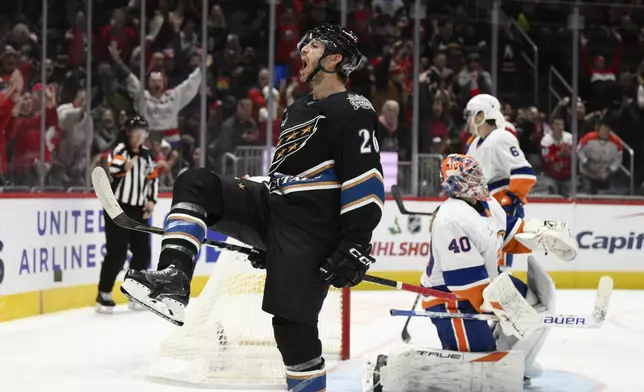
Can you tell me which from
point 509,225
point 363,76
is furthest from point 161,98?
point 509,225

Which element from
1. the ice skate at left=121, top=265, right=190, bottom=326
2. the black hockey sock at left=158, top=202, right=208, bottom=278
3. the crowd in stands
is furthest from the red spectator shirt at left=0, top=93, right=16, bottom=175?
the ice skate at left=121, top=265, right=190, bottom=326

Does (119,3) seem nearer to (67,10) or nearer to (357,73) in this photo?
(67,10)

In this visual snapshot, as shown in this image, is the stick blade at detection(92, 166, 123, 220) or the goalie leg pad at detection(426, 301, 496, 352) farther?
the goalie leg pad at detection(426, 301, 496, 352)

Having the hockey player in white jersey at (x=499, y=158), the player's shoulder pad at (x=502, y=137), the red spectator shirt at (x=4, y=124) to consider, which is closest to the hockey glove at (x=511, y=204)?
the hockey player in white jersey at (x=499, y=158)

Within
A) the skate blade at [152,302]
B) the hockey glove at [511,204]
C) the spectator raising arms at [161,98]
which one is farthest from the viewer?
the spectator raising arms at [161,98]

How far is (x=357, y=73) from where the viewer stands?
32.6ft

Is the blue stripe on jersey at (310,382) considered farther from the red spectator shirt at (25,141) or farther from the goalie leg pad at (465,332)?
the red spectator shirt at (25,141)

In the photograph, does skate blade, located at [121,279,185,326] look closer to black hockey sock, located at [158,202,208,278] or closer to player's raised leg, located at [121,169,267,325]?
player's raised leg, located at [121,169,267,325]

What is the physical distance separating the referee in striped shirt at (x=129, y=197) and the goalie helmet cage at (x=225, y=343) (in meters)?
Answer: 2.23

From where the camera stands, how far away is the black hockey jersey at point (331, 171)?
2.69 metres

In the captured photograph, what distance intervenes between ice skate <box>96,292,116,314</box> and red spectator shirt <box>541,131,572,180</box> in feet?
14.4

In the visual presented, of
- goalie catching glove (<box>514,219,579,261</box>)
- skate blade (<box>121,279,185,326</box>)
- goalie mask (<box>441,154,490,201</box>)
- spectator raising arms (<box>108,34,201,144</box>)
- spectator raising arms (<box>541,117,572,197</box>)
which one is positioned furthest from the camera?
spectator raising arms (<box>541,117,572,197</box>)

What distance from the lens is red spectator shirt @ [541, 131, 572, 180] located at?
368 inches

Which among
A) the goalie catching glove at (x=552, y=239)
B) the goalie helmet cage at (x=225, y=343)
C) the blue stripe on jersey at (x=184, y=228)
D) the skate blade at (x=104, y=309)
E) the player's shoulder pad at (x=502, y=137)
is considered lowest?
the skate blade at (x=104, y=309)
